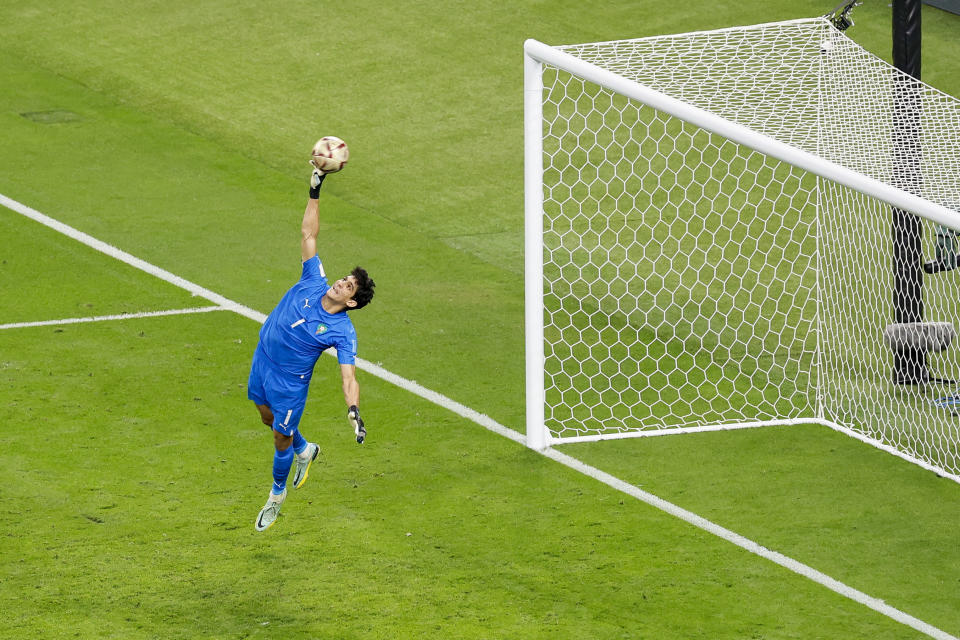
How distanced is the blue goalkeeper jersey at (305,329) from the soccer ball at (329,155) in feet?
1.84

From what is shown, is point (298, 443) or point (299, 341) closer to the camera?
point (299, 341)

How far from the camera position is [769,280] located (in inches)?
516

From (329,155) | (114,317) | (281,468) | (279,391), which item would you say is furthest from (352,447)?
(114,317)

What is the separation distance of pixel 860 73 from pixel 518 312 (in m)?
3.63

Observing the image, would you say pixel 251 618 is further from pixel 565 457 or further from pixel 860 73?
pixel 860 73

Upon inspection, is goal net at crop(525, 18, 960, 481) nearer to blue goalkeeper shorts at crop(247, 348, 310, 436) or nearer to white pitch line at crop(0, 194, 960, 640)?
white pitch line at crop(0, 194, 960, 640)

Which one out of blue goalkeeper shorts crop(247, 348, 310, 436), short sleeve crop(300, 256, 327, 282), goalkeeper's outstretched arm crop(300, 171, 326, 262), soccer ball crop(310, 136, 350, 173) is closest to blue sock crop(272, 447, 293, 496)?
blue goalkeeper shorts crop(247, 348, 310, 436)

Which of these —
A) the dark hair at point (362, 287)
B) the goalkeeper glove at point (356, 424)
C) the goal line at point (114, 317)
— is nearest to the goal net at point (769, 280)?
the dark hair at point (362, 287)

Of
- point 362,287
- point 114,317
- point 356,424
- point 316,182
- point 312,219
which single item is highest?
point 316,182

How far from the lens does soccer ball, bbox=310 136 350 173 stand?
8516mm

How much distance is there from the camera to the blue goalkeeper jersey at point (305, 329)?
28.2ft

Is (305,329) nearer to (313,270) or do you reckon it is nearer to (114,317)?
(313,270)

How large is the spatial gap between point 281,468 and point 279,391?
51 cm

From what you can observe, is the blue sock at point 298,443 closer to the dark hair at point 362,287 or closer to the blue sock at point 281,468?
the blue sock at point 281,468
